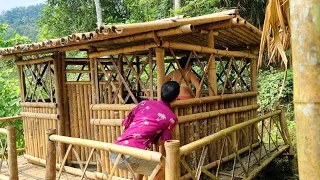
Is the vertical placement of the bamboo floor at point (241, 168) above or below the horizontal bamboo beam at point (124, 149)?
below

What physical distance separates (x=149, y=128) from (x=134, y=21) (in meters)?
13.0

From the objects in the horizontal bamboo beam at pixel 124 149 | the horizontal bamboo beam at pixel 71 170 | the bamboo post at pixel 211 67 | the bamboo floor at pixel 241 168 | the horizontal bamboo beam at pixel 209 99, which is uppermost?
the bamboo post at pixel 211 67

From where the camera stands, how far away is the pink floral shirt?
3258mm

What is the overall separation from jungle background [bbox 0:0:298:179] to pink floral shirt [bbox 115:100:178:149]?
4166 mm

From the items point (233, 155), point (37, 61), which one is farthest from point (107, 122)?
point (233, 155)

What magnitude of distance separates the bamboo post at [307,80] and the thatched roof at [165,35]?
7.01ft

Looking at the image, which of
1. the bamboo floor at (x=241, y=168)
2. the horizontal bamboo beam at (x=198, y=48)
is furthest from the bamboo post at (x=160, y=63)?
the bamboo floor at (x=241, y=168)

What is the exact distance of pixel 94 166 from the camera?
6.00 metres

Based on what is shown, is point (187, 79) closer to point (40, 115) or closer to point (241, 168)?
point (241, 168)

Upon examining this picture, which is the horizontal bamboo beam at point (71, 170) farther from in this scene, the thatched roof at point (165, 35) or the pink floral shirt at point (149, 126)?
the thatched roof at point (165, 35)

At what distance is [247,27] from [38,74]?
423 cm

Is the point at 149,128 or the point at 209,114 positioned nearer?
the point at 149,128

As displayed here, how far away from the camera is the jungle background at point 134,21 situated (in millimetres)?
10375

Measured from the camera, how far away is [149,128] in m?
3.29
